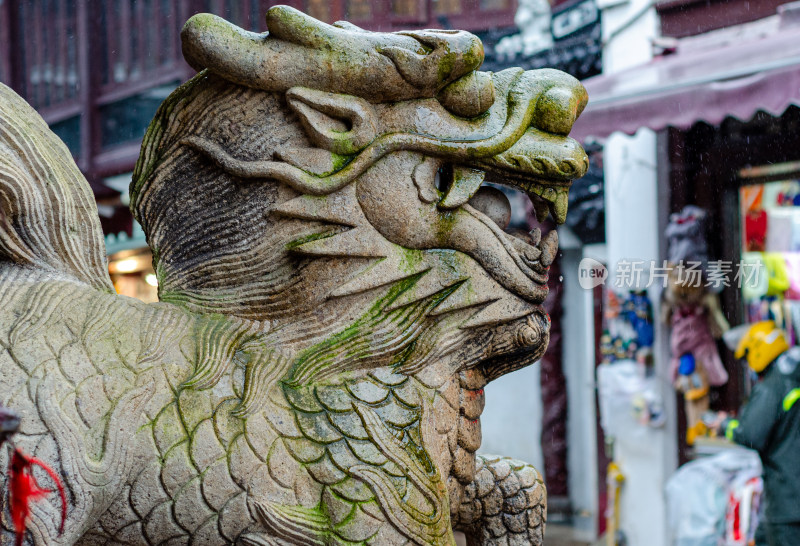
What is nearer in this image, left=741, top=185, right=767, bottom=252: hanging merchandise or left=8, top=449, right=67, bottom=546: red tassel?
left=8, top=449, right=67, bottom=546: red tassel

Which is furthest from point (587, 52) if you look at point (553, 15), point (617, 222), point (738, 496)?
point (738, 496)

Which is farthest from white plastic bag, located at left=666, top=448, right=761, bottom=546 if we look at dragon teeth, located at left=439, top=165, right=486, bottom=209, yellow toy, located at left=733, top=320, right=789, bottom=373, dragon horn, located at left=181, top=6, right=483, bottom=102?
dragon horn, located at left=181, top=6, right=483, bottom=102

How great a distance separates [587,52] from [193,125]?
3.86 metres

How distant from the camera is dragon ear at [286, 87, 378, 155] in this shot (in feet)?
3.85

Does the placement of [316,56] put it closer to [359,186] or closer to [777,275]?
[359,186]

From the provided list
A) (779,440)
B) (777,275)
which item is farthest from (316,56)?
(777,275)

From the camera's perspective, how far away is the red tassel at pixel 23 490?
0.98 meters

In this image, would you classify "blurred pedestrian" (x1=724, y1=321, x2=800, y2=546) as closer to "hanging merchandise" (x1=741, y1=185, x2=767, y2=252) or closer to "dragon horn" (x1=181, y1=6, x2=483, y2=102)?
"hanging merchandise" (x1=741, y1=185, x2=767, y2=252)

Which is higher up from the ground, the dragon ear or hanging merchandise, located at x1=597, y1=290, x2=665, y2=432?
the dragon ear

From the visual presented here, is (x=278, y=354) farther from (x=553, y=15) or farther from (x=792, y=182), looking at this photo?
(x=553, y=15)

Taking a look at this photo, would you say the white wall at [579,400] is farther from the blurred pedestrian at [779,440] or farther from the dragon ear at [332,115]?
the dragon ear at [332,115]

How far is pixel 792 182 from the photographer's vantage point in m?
4.08

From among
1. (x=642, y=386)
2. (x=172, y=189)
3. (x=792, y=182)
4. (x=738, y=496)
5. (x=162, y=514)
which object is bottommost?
(x=738, y=496)

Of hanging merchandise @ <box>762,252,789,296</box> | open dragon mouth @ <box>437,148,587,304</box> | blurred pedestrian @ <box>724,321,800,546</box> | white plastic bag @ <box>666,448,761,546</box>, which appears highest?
open dragon mouth @ <box>437,148,587,304</box>
